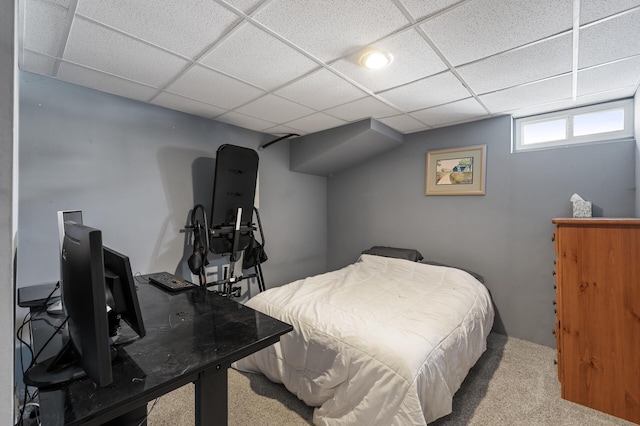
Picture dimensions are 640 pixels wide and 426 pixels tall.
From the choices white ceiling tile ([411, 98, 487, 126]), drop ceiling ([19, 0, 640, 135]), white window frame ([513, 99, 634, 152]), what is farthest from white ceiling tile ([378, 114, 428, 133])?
white window frame ([513, 99, 634, 152])

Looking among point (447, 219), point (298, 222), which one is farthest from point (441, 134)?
point (298, 222)

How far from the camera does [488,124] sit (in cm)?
310

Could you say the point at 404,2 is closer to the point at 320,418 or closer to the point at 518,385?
the point at 320,418

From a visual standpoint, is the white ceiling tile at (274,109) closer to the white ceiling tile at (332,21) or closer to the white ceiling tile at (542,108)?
the white ceiling tile at (332,21)

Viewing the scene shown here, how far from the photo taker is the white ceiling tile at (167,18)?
138 cm

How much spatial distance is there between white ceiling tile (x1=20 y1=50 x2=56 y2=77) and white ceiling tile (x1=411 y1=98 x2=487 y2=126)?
3072mm

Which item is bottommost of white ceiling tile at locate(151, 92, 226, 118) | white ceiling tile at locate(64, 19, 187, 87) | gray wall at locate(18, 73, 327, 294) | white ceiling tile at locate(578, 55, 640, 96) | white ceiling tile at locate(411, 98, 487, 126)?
gray wall at locate(18, 73, 327, 294)

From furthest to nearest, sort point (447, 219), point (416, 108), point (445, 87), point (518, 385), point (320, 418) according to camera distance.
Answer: point (447, 219)
point (416, 108)
point (445, 87)
point (518, 385)
point (320, 418)

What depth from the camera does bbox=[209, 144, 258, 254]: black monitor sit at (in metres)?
2.98

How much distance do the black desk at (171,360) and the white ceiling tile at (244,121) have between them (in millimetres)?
2135

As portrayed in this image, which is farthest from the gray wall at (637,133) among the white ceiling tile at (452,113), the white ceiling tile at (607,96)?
the white ceiling tile at (452,113)

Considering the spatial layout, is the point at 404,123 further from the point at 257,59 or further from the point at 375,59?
the point at 257,59

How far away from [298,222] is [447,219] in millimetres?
2103

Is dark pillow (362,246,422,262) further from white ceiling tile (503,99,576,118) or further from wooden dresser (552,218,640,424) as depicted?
white ceiling tile (503,99,576,118)
